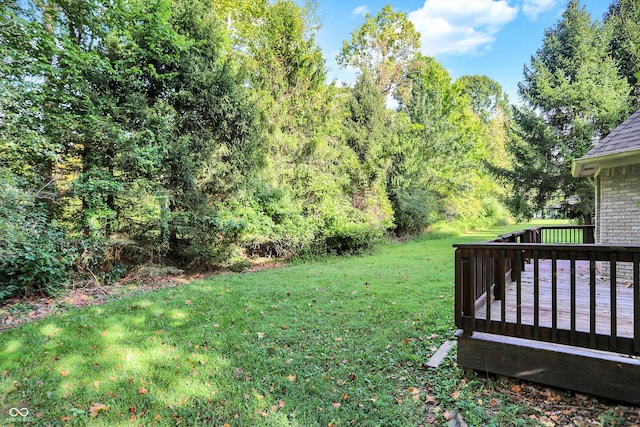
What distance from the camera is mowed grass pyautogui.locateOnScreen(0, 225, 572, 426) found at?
8.66 feet

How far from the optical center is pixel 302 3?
11383 millimetres

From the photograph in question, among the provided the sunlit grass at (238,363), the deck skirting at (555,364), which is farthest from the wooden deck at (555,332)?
the sunlit grass at (238,363)

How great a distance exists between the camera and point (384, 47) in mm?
19094

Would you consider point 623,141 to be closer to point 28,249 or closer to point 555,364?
point 555,364

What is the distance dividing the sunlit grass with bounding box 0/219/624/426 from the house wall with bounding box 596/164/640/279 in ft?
12.4

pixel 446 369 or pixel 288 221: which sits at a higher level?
pixel 288 221

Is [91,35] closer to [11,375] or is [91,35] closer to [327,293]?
[11,375]

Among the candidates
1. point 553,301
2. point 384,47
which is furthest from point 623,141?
point 384,47

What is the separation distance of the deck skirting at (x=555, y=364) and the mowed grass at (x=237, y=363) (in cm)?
33

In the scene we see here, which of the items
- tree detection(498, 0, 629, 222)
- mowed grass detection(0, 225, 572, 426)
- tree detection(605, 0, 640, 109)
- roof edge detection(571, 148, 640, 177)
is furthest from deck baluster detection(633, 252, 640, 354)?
tree detection(605, 0, 640, 109)

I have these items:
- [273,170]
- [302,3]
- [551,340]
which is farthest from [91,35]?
[551,340]

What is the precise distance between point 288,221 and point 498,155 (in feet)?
98.2

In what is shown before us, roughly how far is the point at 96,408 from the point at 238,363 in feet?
4.40

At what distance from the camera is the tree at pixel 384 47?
19.0 meters
